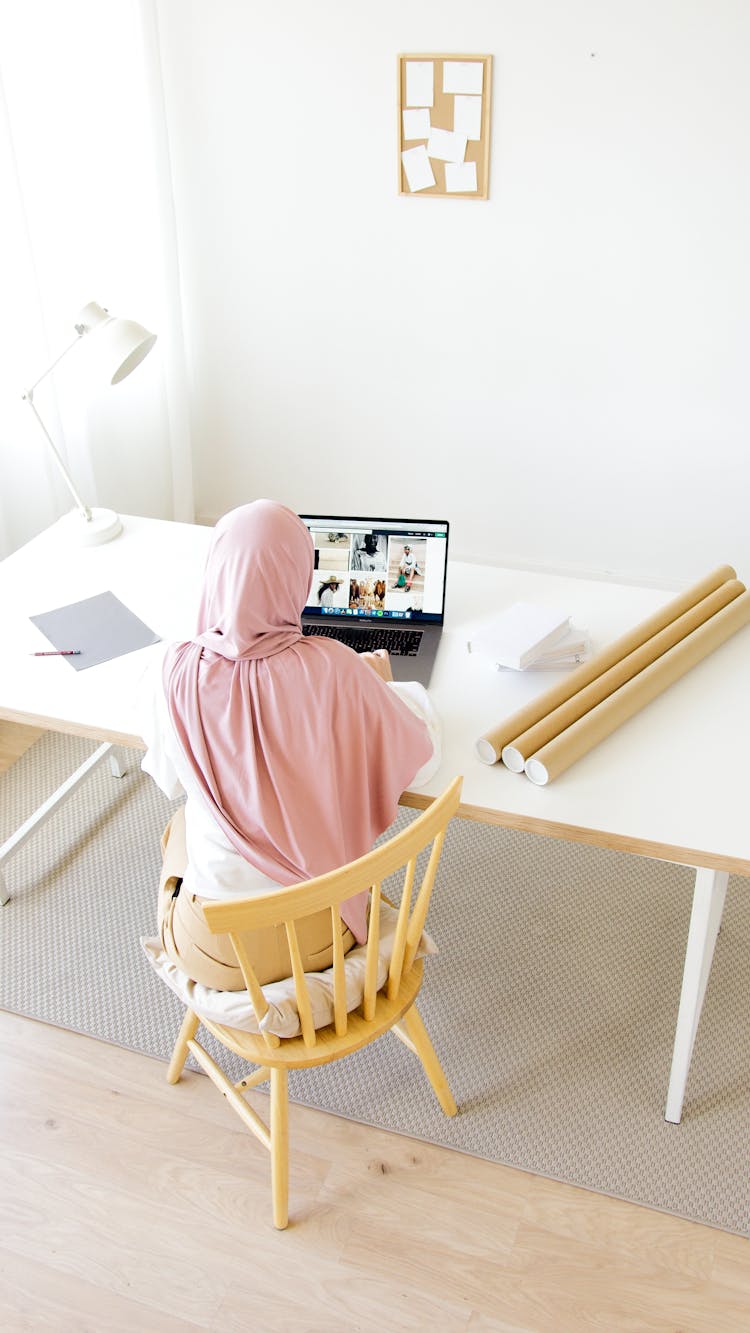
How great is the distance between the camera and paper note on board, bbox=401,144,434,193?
10.0 feet

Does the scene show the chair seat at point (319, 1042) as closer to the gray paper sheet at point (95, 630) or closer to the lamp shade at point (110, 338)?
the gray paper sheet at point (95, 630)

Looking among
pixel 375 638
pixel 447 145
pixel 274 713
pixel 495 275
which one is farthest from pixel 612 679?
pixel 447 145

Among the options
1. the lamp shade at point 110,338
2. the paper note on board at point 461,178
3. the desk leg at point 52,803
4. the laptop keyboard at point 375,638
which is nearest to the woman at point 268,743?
the laptop keyboard at point 375,638

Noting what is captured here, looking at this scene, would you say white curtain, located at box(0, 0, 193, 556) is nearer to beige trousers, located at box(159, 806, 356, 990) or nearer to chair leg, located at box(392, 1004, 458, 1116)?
beige trousers, located at box(159, 806, 356, 990)

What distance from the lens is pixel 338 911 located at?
1550 mm

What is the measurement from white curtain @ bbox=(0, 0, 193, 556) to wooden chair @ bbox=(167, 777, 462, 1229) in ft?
5.83

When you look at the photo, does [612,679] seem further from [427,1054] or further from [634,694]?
[427,1054]

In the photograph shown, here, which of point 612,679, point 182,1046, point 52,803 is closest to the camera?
point 612,679

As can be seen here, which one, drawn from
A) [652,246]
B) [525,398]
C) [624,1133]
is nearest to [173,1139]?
[624,1133]

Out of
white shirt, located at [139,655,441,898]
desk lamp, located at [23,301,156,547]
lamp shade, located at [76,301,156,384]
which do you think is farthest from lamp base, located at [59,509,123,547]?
white shirt, located at [139,655,441,898]

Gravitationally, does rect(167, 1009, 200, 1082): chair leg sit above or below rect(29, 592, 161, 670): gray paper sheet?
below

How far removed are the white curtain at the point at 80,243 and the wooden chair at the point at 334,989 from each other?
1778 mm

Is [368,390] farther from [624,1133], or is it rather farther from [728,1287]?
[728,1287]

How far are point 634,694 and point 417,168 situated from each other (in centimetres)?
184
